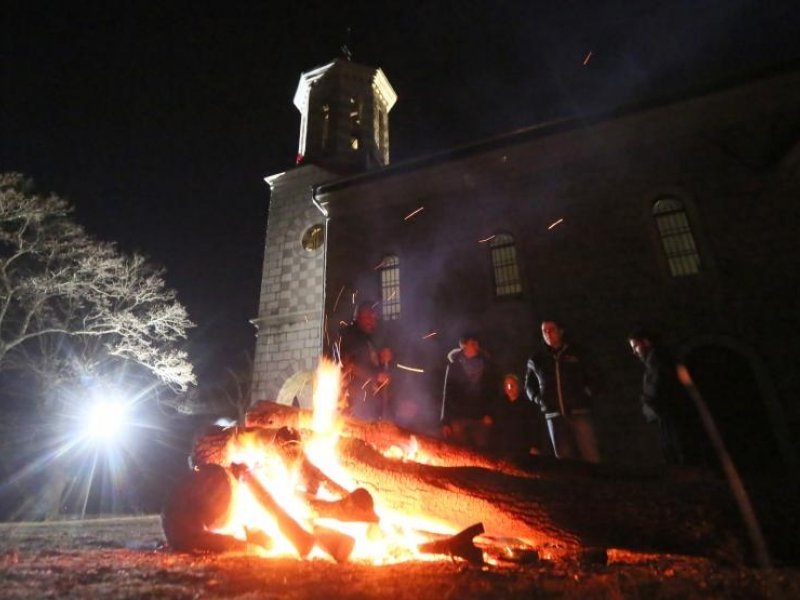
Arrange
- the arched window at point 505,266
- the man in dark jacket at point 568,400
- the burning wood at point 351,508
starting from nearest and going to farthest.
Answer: the burning wood at point 351,508 → the man in dark jacket at point 568,400 → the arched window at point 505,266

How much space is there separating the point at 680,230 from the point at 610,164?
7.20 ft

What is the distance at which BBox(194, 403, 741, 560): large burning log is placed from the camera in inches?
130

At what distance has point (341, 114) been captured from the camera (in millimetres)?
17641

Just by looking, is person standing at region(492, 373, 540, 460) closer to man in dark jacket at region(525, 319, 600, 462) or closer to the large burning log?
man in dark jacket at region(525, 319, 600, 462)

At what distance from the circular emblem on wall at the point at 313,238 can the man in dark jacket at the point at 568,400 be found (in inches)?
428

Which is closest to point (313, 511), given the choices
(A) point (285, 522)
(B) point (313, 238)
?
(A) point (285, 522)

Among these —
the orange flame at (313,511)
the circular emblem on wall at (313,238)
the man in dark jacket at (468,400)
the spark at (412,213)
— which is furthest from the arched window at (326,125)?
the orange flame at (313,511)

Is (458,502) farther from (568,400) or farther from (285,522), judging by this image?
(568,400)

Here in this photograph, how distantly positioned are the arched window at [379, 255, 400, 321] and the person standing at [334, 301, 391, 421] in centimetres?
443

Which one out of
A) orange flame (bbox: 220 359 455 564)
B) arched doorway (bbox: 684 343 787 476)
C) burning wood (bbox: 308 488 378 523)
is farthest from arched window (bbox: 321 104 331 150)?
burning wood (bbox: 308 488 378 523)

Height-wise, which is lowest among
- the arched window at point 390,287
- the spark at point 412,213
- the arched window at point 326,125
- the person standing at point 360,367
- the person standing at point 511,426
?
the person standing at point 511,426

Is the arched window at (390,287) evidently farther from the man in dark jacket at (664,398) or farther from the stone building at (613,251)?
the man in dark jacket at (664,398)

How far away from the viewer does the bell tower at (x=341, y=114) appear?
56.7ft

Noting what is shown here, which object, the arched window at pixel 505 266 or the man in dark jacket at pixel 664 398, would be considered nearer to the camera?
the man in dark jacket at pixel 664 398
